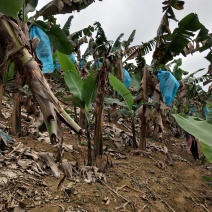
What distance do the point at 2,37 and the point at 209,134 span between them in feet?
4.34

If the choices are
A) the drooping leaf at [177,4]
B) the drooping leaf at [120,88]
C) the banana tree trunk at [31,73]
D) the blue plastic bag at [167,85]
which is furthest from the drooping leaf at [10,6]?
the drooping leaf at [177,4]

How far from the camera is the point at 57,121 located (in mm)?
1264

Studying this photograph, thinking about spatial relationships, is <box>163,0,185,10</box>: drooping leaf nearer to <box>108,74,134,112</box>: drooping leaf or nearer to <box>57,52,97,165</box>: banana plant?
<box>108,74,134,112</box>: drooping leaf

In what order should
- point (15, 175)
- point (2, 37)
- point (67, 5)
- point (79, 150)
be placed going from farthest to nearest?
point (79, 150) → point (67, 5) → point (15, 175) → point (2, 37)

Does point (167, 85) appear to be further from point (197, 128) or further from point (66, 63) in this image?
point (197, 128)

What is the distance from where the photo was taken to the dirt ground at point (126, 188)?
2.60 m

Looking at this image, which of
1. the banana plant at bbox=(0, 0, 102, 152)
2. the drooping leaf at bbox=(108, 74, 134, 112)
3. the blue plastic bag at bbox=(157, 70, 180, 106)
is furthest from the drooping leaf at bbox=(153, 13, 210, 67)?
the banana plant at bbox=(0, 0, 102, 152)

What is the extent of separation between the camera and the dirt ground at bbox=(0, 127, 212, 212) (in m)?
2.60

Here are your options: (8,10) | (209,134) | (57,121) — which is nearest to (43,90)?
(57,121)

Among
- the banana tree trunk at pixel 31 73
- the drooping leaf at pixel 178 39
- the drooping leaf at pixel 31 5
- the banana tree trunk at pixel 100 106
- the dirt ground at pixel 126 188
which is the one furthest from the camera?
the drooping leaf at pixel 178 39

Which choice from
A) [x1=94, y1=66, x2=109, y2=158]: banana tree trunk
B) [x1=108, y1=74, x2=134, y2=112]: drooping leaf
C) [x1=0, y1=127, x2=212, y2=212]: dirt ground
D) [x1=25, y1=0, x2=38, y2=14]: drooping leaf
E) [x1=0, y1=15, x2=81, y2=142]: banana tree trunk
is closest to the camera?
[x1=0, y1=15, x2=81, y2=142]: banana tree trunk

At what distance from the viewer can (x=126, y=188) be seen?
130 inches

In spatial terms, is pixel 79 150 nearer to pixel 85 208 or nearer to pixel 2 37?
pixel 85 208

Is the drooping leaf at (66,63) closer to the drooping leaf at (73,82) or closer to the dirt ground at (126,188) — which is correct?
the drooping leaf at (73,82)
